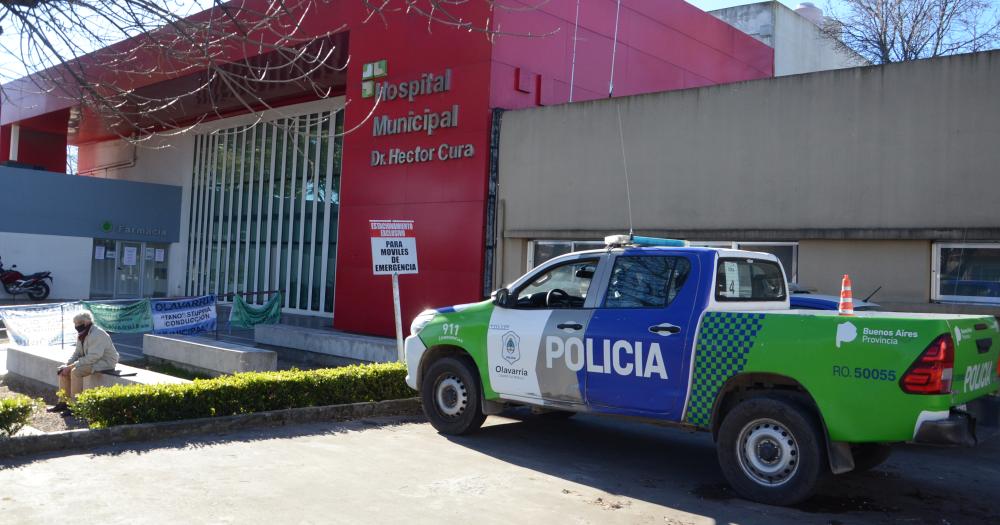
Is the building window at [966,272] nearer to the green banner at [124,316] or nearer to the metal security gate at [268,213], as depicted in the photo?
the green banner at [124,316]

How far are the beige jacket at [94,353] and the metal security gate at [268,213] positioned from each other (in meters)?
11.2

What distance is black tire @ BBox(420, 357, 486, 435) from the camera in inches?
335

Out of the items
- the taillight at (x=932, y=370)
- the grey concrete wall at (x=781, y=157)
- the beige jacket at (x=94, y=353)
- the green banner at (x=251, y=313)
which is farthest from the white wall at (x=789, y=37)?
the taillight at (x=932, y=370)

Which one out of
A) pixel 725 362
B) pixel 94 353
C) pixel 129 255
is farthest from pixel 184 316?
pixel 129 255

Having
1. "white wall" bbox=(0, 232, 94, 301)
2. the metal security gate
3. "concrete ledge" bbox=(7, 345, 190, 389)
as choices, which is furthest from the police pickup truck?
"white wall" bbox=(0, 232, 94, 301)

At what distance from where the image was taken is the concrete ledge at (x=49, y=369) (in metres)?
10.8

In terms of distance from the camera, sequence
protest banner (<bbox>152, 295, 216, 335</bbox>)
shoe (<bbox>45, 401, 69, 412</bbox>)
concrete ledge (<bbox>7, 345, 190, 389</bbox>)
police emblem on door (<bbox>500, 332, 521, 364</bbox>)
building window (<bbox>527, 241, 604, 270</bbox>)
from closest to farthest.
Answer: police emblem on door (<bbox>500, 332, 521, 364</bbox>), shoe (<bbox>45, 401, 69, 412</bbox>), concrete ledge (<bbox>7, 345, 190, 389</bbox>), building window (<bbox>527, 241, 604, 270</bbox>), protest banner (<bbox>152, 295, 216, 335</bbox>)

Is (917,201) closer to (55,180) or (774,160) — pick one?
(774,160)

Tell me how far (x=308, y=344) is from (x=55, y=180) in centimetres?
1878

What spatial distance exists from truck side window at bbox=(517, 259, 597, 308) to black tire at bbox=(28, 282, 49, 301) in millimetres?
25170

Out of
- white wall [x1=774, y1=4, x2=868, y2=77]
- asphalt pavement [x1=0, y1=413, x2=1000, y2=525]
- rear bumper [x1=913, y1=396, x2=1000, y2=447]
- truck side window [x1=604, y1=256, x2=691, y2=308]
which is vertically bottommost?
asphalt pavement [x1=0, y1=413, x2=1000, y2=525]

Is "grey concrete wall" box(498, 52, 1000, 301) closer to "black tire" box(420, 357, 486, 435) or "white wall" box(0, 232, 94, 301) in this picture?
"black tire" box(420, 357, 486, 435)

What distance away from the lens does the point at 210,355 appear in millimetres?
13266

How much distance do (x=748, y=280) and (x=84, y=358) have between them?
8.37 meters
